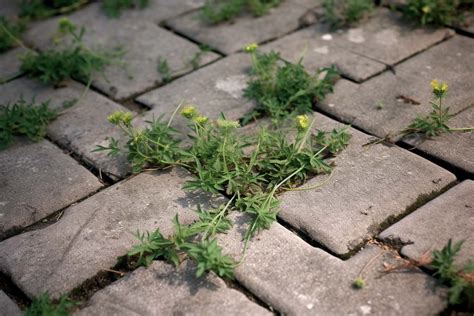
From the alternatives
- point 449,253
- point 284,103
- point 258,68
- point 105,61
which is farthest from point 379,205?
point 105,61

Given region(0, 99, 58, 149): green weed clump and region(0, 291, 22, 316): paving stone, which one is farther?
region(0, 99, 58, 149): green weed clump

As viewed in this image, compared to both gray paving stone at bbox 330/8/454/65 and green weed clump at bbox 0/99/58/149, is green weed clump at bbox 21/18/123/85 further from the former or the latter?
gray paving stone at bbox 330/8/454/65

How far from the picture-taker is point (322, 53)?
3516 millimetres

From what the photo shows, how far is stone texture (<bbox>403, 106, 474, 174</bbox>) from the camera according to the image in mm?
2598

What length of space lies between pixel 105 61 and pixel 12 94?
0.57 m

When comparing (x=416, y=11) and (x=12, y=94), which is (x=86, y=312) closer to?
(x=12, y=94)

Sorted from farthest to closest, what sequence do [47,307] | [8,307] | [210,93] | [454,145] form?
[210,93]
[454,145]
[8,307]
[47,307]

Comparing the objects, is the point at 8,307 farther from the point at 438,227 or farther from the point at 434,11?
→ the point at 434,11

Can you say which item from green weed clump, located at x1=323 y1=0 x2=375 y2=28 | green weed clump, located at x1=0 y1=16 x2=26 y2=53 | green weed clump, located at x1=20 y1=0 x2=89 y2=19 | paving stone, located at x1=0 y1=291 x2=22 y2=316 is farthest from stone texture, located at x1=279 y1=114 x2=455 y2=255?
green weed clump, located at x1=20 y1=0 x2=89 y2=19

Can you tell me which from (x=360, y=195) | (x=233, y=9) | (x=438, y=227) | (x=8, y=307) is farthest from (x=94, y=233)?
(x=233, y=9)

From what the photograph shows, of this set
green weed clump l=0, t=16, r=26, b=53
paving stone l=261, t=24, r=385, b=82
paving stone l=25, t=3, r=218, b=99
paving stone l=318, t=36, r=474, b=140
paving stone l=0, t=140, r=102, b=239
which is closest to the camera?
paving stone l=0, t=140, r=102, b=239

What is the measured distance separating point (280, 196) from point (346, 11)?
5.78 ft

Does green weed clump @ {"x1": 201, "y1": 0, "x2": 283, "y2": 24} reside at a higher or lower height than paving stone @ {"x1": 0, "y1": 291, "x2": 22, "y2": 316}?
higher

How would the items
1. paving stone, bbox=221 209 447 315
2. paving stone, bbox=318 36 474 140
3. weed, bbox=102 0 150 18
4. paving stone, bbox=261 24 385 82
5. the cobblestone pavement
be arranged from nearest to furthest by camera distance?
paving stone, bbox=221 209 447 315 → the cobblestone pavement → paving stone, bbox=318 36 474 140 → paving stone, bbox=261 24 385 82 → weed, bbox=102 0 150 18
